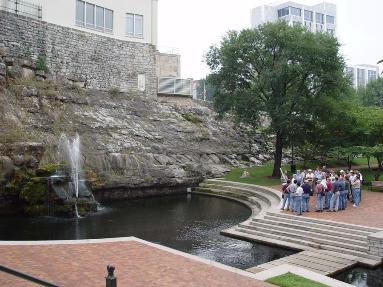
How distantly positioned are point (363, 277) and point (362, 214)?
239 inches

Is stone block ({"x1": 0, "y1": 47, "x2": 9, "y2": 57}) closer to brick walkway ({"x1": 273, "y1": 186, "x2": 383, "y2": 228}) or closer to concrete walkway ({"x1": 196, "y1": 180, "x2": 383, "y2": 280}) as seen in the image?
concrete walkway ({"x1": 196, "y1": 180, "x2": 383, "y2": 280})

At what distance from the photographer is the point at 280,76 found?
27547 millimetres

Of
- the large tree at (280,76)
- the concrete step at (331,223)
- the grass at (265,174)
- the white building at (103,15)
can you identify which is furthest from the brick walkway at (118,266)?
the white building at (103,15)

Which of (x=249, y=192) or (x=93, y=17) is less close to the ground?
(x=93, y=17)

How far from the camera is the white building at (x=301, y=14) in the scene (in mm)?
125931

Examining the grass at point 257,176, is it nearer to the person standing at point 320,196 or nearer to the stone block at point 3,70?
the person standing at point 320,196

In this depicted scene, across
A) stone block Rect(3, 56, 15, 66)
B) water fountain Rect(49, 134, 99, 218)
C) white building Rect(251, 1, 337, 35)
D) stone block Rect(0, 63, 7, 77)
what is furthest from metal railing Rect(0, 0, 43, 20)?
white building Rect(251, 1, 337, 35)

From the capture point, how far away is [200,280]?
9.95 meters

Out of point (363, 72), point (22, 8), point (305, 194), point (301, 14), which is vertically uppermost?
point (301, 14)

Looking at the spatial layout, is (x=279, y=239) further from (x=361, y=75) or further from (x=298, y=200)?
(x=361, y=75)

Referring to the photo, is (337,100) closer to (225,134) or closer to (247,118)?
(247,118)

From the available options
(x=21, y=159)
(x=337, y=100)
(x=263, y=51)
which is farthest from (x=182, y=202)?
(x=337, y=100)

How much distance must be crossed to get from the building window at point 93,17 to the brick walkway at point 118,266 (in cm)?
2592

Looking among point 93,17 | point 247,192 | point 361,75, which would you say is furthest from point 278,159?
point 361,75
